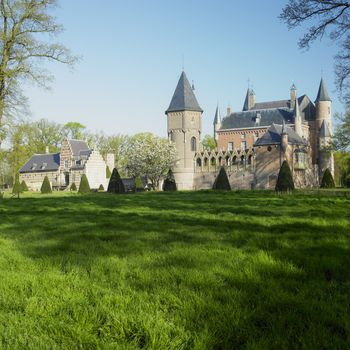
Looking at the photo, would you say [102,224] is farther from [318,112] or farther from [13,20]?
[318,112]

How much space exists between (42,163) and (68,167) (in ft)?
21.7

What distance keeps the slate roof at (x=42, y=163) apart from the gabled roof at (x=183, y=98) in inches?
894

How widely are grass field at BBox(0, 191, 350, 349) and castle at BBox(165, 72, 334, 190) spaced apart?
171 ft

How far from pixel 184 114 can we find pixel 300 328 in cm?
6519

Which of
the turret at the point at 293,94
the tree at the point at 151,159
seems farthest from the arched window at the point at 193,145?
the turret at the point at 293,94

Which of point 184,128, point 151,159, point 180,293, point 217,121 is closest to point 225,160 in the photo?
point 184,128

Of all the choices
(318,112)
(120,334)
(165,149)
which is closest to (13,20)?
(120,334)

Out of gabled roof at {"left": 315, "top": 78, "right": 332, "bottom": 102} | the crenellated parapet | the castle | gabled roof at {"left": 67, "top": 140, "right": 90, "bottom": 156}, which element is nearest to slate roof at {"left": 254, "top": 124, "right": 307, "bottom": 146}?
the castle

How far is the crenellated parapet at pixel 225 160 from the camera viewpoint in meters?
62.3

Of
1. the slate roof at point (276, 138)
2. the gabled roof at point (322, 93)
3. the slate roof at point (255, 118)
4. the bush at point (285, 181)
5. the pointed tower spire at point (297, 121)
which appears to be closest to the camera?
the bush at point (285, 181)

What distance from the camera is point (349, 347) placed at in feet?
8.95

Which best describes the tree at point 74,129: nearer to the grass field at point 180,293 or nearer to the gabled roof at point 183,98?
the gabled roof at point 183,98

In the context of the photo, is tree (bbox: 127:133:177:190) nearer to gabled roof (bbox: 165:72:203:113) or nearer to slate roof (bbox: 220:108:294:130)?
gabled roof (bbox: 165:72:203:113)

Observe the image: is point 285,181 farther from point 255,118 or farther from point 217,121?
point 217,121
